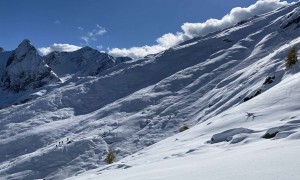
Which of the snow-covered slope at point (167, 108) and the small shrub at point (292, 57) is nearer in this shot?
the snow-covered slope at point (167, 108)

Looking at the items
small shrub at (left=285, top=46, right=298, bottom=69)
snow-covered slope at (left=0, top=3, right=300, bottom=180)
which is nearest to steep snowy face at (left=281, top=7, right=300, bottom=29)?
snow-covered slope at (left=0, top=3, right=300, bottom=180)

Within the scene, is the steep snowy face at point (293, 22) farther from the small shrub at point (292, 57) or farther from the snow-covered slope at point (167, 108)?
the small shrub at point (292, 57)

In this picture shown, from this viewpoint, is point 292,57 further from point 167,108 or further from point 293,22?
point 293,22

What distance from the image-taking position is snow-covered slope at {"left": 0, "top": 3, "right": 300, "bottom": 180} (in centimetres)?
2250

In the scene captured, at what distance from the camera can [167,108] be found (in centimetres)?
9419

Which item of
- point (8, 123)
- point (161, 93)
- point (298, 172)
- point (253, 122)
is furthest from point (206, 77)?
point (298, 172)

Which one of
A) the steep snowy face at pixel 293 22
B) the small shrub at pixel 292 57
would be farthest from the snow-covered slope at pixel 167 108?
the small shrub at pixel 292 57

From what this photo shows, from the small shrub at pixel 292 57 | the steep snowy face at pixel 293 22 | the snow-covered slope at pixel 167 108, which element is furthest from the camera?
the steep snowy face at pixel 293 22

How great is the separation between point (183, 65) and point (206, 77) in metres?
25.8

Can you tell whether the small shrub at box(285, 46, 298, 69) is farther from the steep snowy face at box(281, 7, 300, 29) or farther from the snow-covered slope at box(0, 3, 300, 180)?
the steep snowy face at box(281, 7, 300, 29)

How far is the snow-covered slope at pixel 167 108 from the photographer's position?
22.5m

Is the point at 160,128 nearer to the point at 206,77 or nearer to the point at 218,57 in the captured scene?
the point at 206,77

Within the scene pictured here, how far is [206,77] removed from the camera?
4427 inches

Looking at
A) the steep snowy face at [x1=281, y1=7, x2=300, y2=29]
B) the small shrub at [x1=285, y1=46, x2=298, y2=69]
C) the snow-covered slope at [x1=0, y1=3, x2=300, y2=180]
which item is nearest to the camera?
the snow-covered slope at [x1=0, y1=3, x2=300, y2=180]
